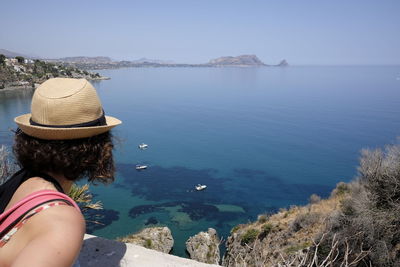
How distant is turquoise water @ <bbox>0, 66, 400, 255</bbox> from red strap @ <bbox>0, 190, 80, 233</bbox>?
0.56 meters

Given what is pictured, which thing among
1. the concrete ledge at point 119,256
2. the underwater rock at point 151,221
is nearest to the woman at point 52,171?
the concrete ledge at point 119,256

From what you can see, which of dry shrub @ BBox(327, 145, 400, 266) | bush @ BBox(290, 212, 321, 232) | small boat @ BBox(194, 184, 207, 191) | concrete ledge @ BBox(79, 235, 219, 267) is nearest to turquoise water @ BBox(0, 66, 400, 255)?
small boat @ BBox(194, 184, 207, 191)

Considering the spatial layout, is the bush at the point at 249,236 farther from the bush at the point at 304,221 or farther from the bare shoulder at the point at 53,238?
the bare shoulder at the point at 53,238

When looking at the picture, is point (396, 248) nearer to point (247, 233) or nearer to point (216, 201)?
point (247, 233)

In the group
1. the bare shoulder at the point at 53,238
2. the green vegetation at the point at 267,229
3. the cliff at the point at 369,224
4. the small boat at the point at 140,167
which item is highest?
the bare shoulder at the point at 53,238

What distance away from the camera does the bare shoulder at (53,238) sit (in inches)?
41.9

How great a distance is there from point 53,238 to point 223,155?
3843 centimetres

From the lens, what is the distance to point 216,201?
26172 mm

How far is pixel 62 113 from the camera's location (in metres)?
1.39

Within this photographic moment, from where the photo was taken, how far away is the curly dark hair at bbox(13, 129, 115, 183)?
1.41 meters

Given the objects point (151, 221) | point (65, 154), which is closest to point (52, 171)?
point (65, 154)

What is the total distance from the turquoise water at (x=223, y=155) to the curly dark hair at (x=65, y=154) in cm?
22

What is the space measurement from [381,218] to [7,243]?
10361mm

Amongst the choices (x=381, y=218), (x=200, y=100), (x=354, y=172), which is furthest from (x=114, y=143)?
(x=200, y=100)
